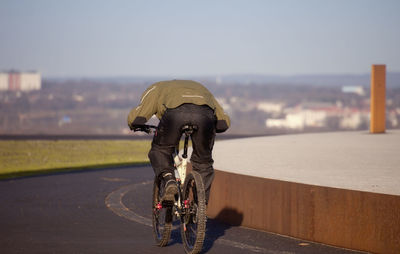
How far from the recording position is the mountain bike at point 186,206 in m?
6.26

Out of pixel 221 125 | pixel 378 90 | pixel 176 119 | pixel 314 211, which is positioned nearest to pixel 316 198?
pixel 314 211

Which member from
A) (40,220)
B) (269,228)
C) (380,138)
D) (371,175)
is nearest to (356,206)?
(269,228)

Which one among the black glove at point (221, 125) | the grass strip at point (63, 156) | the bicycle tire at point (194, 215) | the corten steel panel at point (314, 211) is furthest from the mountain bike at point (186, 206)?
the grass strip at point (63, 156)

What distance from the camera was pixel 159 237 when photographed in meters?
7.36

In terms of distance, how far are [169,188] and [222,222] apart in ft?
8.29

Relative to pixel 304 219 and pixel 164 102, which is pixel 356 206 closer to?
pixel 304 219

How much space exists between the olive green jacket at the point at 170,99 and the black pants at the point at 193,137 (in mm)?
66

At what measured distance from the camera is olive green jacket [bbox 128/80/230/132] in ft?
21.5

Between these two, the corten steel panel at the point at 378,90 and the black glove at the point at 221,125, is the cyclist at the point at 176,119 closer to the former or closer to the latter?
the black glove at the point at 221,125

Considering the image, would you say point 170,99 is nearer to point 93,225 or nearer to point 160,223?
point 160,223

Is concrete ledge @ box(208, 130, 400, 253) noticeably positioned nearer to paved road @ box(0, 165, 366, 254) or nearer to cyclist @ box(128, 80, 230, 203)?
paved road @ box(0, 165, 366, 254)

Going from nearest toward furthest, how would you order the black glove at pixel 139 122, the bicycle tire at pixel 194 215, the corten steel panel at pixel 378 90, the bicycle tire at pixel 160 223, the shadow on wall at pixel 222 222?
1. the bicycle tire at pixel 194 215
2. the black glove at pixel 139 122
3. the bicycle tire at pixel 160 223
4. the shadow on wall at pixel 222 222
5. the corten steel panel at pixel 378 90

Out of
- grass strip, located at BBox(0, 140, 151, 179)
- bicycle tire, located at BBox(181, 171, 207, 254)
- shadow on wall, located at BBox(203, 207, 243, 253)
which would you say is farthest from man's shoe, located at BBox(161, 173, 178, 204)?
grass strip, located at BBox(0, 140, 151, 179)

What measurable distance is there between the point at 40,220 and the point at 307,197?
3.60 m
